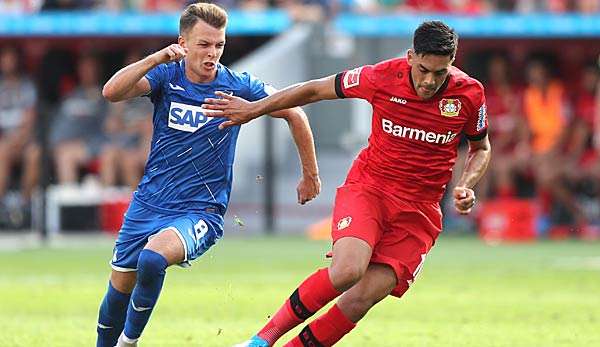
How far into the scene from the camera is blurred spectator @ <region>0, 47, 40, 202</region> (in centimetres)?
2316

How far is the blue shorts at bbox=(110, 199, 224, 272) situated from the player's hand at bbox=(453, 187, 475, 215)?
5.35 feet

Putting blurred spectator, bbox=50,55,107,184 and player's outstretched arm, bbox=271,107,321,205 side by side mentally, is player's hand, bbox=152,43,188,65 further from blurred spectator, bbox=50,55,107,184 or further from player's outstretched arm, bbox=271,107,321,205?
blurred spectator, bbox=50,55,107,184

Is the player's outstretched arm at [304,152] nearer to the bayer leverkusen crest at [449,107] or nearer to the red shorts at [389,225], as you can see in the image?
the red shorts at [389,225]

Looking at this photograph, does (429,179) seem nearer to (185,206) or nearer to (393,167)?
(393,167)

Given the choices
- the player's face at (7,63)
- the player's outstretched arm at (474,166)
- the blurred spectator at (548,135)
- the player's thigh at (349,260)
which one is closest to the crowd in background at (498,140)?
the blurred spectator at (548,135)

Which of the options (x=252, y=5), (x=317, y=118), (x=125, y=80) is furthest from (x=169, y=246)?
(x=252, y=5)

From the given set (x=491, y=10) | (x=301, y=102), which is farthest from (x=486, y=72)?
(x=301, y=102)

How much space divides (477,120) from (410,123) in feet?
1.47

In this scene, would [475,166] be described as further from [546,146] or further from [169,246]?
[546,146]

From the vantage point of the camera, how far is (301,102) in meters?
Result: 9.02

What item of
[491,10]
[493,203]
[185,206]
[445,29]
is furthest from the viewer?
[491,10]

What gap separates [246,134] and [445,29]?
14.6m

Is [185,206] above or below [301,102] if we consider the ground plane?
below

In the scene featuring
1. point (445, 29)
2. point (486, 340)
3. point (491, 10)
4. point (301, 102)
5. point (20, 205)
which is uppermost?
point (445, 29)
